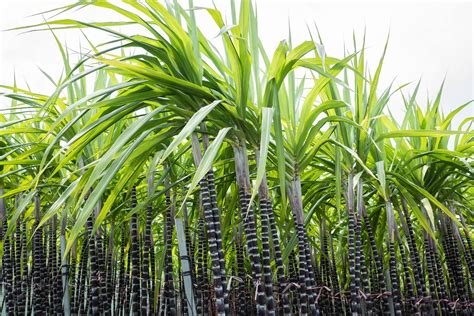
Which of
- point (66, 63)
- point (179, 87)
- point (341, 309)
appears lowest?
point (341, 309)

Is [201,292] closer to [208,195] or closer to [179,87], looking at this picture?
[208,195]

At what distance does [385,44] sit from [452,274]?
72.2 inches

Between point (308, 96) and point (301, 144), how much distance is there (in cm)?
23

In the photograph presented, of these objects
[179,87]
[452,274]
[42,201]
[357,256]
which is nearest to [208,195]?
[179,87]

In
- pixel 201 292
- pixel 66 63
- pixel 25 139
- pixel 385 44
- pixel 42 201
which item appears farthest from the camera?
pixel 42 201

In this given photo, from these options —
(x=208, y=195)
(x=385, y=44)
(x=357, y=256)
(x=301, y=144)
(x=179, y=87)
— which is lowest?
(x=357, y=256)

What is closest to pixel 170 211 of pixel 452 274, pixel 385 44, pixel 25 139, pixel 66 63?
pixel 66 63

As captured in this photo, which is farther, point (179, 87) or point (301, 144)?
point (301, 144)

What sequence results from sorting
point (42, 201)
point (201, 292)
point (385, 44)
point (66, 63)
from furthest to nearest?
point (42, 201) → point (201, 292) → point (66, 63) → point (385, 44)

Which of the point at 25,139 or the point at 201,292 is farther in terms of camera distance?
the point at 25,139

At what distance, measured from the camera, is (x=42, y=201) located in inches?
164

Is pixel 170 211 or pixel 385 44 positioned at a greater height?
pixel 385 44

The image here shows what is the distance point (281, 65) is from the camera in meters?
2.03

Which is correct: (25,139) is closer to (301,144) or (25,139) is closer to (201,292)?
(201,292)
